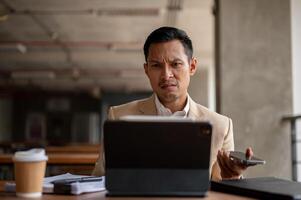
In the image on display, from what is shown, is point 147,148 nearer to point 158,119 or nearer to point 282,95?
point 158,119

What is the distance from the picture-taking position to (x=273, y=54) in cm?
441

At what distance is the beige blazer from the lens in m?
1.82

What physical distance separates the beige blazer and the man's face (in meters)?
0.10

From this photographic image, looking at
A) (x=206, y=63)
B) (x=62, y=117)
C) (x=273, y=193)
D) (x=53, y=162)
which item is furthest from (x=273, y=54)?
(x=62, y=117)

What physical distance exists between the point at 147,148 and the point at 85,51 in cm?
Answer: 954

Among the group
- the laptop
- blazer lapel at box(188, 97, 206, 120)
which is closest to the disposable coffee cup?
the laptop

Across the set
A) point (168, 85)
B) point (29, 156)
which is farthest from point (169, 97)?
point (29, 156)

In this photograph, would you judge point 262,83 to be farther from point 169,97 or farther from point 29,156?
point 29,156

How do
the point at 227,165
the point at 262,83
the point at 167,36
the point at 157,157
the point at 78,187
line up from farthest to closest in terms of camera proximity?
1. the point at 262,83
2. the point at 167,36
3. the point at 227,165
4. the point at 78,187
5. the point at 157,157

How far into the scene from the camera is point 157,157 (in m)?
1.23

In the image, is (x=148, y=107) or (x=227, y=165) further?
(x=148, y=107)

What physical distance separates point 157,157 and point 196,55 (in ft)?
24.5

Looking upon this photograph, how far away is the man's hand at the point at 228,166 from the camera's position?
1513 mm

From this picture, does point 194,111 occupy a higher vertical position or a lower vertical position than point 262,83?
lower
